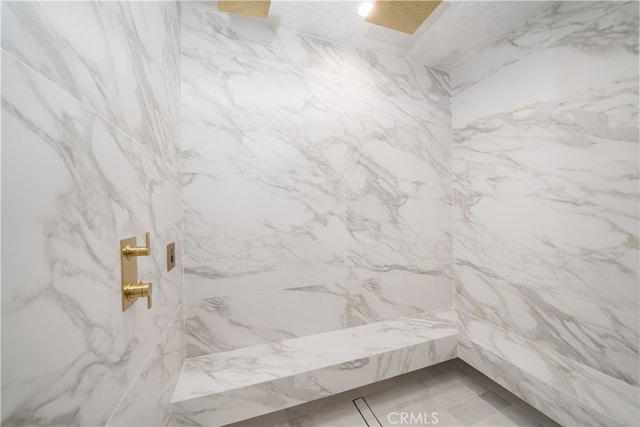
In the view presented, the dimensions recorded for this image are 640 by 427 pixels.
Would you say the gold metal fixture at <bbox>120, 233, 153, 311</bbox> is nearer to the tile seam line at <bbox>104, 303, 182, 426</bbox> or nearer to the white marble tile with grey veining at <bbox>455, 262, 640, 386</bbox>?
the tile seam line at <bbox>104, 303, 182, 426</bbox>

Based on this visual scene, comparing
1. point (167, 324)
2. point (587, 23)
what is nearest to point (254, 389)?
point (167, 324)

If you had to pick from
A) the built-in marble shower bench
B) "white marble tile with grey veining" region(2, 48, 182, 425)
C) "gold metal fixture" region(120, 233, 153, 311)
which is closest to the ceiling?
"white marble tile with grey veining" region(2, 48, 182, 425)

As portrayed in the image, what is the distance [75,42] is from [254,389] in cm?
108

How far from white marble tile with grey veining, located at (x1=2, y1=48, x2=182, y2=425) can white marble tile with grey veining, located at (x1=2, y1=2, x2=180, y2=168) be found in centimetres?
3

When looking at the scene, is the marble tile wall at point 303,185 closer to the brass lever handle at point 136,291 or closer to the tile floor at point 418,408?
the tile floor at point 418,408

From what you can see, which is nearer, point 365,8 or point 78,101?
point 78,101

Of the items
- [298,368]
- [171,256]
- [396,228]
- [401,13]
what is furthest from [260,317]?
[401,13]

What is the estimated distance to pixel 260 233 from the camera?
1.13m

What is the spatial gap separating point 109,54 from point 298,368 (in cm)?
113

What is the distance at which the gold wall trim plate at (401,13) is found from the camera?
1029 millimetres

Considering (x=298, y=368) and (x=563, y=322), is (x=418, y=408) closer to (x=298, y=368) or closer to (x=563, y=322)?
(x=298, y=368)

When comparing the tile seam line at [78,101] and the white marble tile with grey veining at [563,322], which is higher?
the tile seam line at [78,101]

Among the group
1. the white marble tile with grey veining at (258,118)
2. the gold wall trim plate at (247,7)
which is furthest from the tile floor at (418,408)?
the gold wall trim plate at (247,7)

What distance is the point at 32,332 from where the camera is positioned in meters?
0.29
